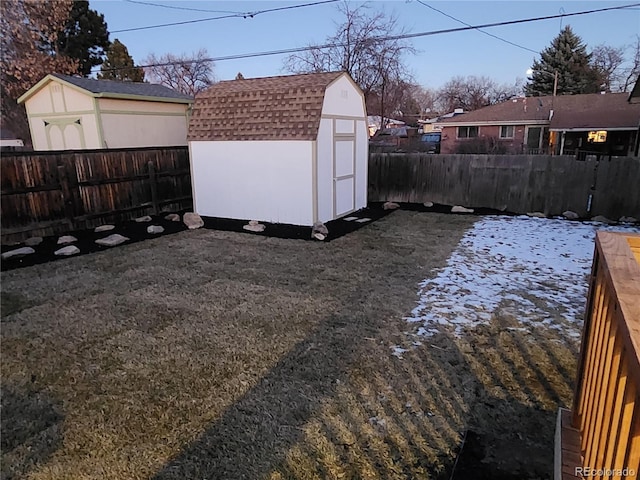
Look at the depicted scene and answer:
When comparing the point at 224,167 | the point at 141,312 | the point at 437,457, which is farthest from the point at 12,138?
the point at 437,457

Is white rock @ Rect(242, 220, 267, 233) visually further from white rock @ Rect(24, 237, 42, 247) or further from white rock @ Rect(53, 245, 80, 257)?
white rock @ Rect(24, 237, 42, 247)

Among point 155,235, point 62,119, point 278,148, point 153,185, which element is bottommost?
point 155,235

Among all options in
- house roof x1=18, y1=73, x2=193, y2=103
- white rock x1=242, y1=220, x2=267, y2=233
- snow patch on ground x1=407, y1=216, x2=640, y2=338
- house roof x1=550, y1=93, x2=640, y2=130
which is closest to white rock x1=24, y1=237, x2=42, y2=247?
white rock x1=242, y1=220, x2=267, y2=233

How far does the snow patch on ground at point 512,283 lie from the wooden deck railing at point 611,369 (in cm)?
186

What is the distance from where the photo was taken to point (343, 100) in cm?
835

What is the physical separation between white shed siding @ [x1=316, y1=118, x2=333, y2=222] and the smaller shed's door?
178mm

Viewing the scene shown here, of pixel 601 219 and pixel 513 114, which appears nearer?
pixel 601 219

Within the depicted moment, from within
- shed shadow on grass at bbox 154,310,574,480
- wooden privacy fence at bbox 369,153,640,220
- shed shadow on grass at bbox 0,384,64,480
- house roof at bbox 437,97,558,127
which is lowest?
shed shadow on grass at bbox 154,310,574,480

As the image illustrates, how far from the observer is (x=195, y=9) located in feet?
43.9

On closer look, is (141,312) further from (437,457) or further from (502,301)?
(502,301)

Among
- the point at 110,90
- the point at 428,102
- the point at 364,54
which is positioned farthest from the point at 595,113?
the point at 428,102

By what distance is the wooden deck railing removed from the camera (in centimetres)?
98

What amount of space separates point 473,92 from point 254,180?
41.8m

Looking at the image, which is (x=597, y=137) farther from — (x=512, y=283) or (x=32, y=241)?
(x=32, y=241)
